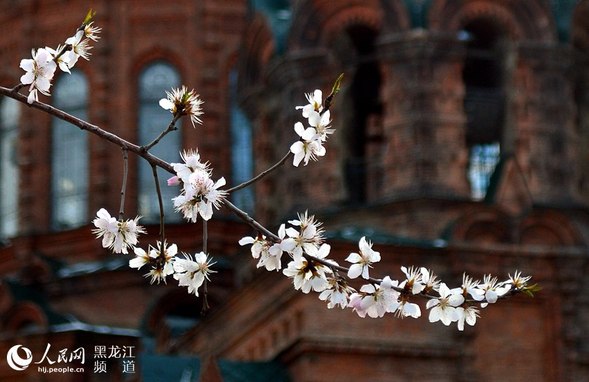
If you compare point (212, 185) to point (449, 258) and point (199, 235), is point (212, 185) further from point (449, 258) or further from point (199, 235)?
point (199, 235)

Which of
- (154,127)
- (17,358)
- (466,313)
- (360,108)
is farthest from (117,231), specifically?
(154,127)

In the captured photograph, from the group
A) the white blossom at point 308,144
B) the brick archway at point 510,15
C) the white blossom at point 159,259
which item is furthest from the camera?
the brick archway at point 510,15

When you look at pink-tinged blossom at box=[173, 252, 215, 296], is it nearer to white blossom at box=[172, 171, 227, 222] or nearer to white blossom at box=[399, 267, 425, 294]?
white blossom at box=[172, 171, 227, 222]

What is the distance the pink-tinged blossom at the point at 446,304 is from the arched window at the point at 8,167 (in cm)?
2952

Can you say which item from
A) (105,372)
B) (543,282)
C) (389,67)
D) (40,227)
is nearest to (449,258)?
(543,282)

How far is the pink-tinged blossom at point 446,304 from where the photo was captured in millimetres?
11133

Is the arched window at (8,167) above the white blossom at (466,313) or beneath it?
above

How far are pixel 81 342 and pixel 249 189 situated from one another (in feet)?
16.0

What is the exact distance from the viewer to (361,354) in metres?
27.3

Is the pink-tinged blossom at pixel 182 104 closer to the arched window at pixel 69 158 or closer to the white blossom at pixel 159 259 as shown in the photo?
the white blossom at pixel 159 259

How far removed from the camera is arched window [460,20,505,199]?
30203 millimetres

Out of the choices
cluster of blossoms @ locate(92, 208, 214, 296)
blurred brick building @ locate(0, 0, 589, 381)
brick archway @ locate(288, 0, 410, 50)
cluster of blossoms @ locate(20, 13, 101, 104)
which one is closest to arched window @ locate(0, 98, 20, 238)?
blurred brick building @ locate(0, 0, 589, 381)

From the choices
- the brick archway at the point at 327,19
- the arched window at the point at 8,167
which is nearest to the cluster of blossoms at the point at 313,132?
the brick archway at the point at 327,19

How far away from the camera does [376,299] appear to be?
11242mm
